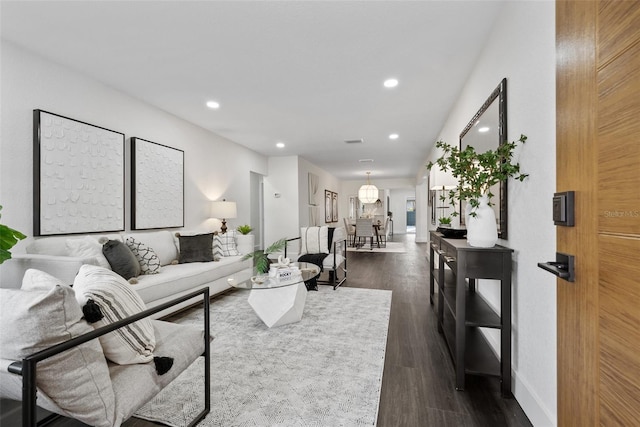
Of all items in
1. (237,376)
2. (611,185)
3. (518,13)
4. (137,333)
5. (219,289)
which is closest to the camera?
(611,185)

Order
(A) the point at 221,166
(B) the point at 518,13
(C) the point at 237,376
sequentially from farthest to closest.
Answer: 1. (A) the point at 221,166
2. (C) the point at 237,376
3. (B) the point at 518,13

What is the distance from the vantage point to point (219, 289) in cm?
376

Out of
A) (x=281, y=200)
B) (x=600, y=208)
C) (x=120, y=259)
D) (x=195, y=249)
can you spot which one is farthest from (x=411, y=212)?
(x=600, y=208)

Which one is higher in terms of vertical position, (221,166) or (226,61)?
(226,61)

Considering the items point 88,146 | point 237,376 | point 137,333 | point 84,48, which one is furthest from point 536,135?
point 88,146

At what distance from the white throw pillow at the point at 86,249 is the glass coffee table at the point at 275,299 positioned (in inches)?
47.6

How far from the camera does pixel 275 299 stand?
297 centimetres

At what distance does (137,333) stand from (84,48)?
2.70 meters

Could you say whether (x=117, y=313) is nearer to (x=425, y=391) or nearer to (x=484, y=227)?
(x=425, y=391)

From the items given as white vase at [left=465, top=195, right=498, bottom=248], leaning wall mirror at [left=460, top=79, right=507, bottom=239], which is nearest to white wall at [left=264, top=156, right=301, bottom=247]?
leaning wall mirror at [left=460, top=79, right=507, bottom=239]

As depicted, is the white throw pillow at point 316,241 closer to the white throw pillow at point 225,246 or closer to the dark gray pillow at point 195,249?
the white throw pillow at point 225,246

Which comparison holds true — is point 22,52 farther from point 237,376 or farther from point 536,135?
point 536,135

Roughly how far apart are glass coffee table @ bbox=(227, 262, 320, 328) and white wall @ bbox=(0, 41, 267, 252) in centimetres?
193

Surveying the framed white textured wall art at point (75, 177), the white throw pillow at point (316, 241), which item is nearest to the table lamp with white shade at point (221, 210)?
the white throw pillow at point (316, 241)
